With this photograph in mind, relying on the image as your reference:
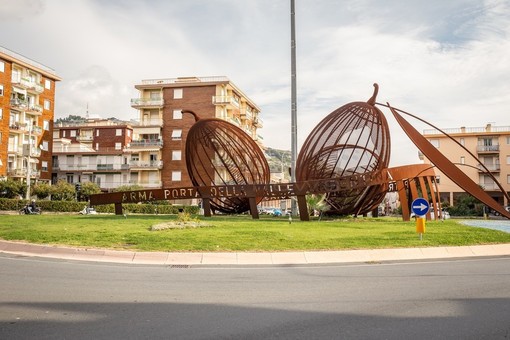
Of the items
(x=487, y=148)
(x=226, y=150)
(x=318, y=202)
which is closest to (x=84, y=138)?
(x=226, y=150)

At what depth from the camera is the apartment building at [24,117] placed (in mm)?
52250

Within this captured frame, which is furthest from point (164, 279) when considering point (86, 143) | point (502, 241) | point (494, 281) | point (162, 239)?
point (86, 143)

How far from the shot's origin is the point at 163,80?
6359 centimetres

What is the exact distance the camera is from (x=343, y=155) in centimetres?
2784

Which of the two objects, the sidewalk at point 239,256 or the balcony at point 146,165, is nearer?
the sidewalk at point 239,256

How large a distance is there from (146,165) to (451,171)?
47.5 meters

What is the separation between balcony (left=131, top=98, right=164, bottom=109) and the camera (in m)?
62.8

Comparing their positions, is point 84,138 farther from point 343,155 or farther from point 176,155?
point 343,155

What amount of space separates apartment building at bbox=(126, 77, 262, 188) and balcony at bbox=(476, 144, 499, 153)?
3682cm

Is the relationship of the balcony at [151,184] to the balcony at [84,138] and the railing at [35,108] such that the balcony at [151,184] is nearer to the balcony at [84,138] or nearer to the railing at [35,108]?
the railing at [35,108]

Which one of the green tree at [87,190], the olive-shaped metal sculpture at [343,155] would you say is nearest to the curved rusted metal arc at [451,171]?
the olive-shaped metal sculpture at [343,155]

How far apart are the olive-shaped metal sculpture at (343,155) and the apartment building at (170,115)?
3506 centimetres

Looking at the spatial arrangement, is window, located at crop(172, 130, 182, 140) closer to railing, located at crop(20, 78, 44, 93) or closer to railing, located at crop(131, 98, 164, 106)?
railing, located at crop(131, 98, 164, 106)

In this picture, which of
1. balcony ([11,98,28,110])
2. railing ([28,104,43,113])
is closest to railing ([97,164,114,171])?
railing ([28,104,43,113])
